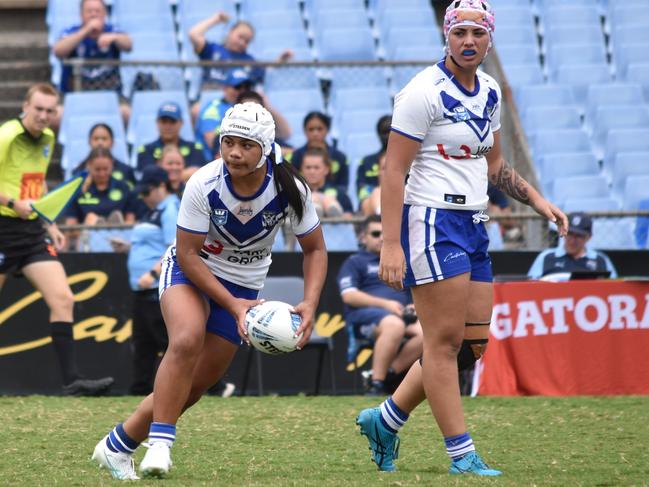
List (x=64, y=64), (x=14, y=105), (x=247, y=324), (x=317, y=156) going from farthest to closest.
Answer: (x=14, y=105)
(x=64, y=64)
(x=317, y=156)
(x=247, y=324)

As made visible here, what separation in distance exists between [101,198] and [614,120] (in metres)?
6.10

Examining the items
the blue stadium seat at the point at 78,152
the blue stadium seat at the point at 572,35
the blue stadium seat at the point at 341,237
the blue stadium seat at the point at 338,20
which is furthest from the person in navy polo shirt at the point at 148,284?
the blue stadium seat at the point at 572,35

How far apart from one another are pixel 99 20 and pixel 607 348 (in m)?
6.55

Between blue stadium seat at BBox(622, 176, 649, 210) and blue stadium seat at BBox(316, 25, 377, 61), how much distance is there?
139 inches

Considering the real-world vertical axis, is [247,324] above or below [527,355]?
above

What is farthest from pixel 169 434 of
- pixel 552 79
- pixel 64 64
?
pixel 552 79

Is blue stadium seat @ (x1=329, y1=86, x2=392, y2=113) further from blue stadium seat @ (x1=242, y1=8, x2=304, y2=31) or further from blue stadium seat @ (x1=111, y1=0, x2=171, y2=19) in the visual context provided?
blue stadium seat @ (x1=111, y1=0, x2=171, y2=19)

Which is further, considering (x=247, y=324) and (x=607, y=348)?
(x=607, y=348)

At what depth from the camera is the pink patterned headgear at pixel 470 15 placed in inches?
225

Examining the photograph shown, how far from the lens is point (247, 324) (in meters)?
5.41

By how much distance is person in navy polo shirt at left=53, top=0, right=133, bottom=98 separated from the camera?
13438 mm

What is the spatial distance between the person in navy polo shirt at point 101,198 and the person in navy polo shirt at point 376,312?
2203 millimetres

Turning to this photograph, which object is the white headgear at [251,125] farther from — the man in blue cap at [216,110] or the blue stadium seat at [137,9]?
the blue stadium seat at [137,9]

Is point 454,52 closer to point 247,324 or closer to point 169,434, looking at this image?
point 247,324
